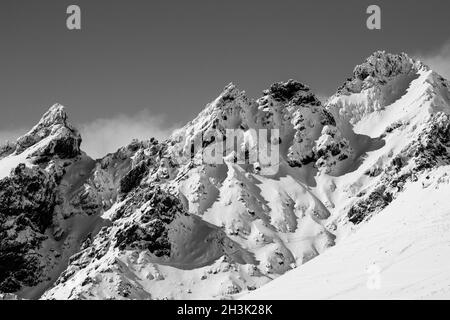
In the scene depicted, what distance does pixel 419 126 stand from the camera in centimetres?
19000

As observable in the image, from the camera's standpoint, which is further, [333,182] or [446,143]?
[333,182]

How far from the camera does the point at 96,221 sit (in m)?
199

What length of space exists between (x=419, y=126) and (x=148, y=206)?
9214 cm

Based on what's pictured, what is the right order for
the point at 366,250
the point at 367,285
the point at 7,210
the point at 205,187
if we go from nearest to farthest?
the point at 367,285 → the point at 366,250 → the point at 205,187 → the point at 7,210

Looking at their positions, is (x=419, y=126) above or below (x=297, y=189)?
above

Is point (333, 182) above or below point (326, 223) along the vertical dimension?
above

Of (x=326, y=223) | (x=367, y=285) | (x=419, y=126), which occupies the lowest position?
(x=367, y=285)

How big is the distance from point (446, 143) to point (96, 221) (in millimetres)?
116605
